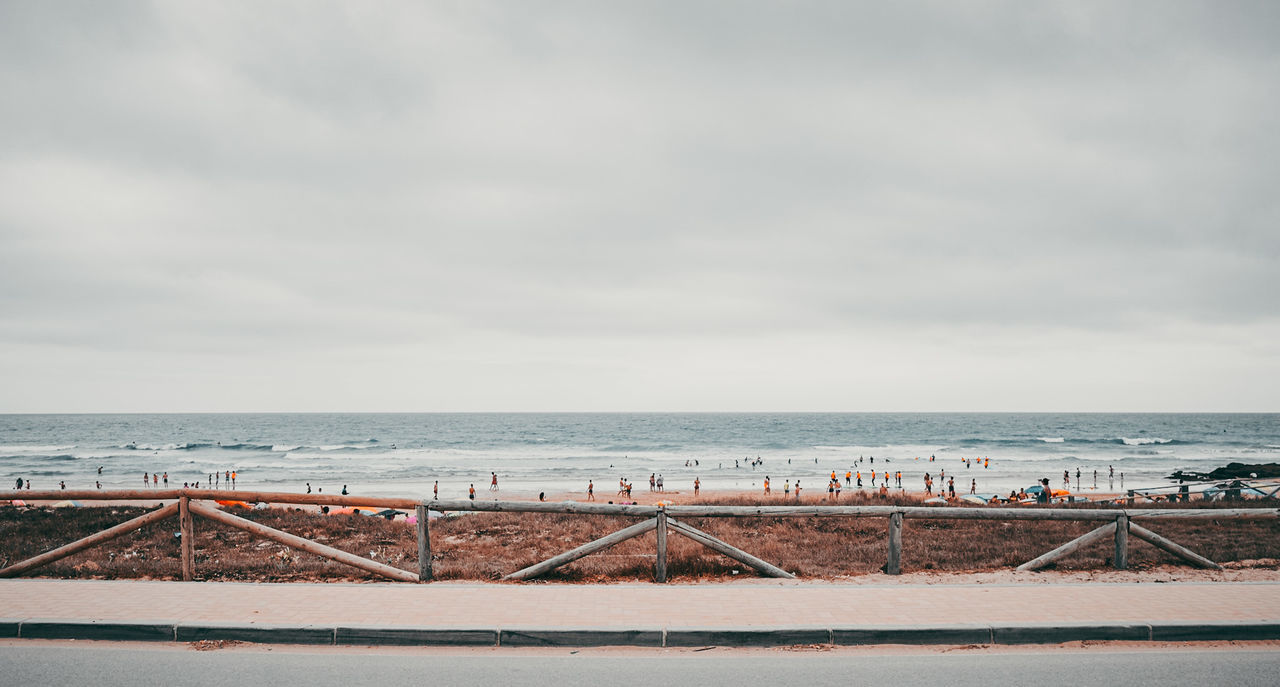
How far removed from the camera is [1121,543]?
9.52 m

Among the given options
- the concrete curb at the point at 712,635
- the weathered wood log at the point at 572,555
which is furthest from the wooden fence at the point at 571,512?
the concrete curb at the point at 712,635

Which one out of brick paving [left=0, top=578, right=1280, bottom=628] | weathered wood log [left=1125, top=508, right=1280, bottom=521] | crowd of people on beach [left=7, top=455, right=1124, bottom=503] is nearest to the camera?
brick paving [left=0, top=578, right=1280, bottom=628]

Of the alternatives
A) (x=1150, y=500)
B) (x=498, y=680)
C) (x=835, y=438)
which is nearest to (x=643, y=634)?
(x=498, y=680)

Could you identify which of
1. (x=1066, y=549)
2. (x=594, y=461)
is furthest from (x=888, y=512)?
(x=594, y=461)

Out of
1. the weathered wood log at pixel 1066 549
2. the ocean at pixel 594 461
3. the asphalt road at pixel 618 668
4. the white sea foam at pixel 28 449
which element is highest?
the weathered wood log at pixel 1066 549

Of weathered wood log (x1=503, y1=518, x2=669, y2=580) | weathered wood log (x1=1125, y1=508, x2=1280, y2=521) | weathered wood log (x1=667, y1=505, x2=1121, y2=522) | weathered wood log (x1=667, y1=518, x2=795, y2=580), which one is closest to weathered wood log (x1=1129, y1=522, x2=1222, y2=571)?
weathered wood log (x1=1125, y1=508, x2=1280, y2=521)

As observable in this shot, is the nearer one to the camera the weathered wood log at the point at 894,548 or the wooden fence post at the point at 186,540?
the wooden fence post at the point at 186,540

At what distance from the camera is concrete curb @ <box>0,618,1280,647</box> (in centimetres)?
658

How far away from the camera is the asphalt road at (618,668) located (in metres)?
5.70

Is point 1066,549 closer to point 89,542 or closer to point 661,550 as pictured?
point 661,550

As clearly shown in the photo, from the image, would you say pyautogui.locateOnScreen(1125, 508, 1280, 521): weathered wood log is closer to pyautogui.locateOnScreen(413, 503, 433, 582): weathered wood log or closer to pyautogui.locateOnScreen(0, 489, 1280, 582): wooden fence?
pyautogui.locateOnScreen(0, 489, 1280, 582): wooden fence

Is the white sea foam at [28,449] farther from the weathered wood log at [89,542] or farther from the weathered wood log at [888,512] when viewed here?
the weathered wood log at [888,512]

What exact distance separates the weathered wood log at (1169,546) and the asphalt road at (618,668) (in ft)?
10.2

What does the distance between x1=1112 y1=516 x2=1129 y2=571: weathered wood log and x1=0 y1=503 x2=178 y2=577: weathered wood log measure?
1282cm
